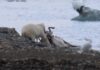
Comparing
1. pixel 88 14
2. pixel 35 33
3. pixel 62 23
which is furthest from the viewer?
pixel 88 14

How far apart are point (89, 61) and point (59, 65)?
547 millimetres

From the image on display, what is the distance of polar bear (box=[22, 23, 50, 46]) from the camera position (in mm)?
12266

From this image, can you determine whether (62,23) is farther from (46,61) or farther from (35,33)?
(46,61)

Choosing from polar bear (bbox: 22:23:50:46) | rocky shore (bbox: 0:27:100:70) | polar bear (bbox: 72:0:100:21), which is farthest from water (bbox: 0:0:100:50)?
rocky shore (bbox: 0:27:100:70)

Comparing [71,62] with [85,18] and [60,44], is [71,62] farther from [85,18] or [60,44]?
[85,18]

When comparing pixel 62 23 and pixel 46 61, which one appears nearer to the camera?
pixel 46 61

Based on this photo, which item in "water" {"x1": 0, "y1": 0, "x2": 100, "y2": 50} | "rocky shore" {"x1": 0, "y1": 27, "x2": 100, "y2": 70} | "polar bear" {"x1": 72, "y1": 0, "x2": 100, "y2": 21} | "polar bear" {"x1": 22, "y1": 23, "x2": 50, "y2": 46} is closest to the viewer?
"rocky shore" {"x1": 0, "y1": 27, "x2": 100, "y2": 70}

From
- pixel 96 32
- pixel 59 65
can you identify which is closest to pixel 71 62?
pixel 59 65

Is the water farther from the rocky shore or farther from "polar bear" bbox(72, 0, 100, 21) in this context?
the rocky shore

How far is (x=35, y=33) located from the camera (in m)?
12.4

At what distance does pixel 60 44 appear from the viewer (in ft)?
40.2

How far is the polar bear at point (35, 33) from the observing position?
12266 mm

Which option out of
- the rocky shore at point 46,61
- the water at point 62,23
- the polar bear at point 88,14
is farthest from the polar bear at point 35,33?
the polar bear at point 88,14

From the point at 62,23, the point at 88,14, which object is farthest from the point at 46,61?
the point at 88,14
